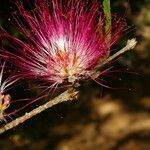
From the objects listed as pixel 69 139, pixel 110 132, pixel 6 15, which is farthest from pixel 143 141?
pixel 6 15

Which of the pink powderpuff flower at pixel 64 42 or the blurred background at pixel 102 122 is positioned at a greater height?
the pink powderpuff flower at pixel 64 42

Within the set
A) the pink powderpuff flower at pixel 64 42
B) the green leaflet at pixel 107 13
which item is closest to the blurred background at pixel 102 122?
the pink powderpuff flower at pixel 64 42

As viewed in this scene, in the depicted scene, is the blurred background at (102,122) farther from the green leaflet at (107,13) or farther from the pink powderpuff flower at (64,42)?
the green leaflet at (107,13)

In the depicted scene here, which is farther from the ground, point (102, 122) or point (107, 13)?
point (107, 13)

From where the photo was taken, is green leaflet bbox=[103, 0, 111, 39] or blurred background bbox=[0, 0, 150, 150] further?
blurred background bbox=[0, 0, 150, 150]

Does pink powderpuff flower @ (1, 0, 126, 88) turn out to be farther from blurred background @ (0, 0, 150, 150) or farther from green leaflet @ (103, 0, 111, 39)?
blurred background @ (0, 0, 150, 150)

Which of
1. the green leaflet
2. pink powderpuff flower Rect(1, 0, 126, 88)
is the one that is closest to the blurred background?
pink powderpuff flower Rect(1, 0, 126, 88)

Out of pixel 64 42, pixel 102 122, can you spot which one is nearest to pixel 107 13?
pixel 64 42

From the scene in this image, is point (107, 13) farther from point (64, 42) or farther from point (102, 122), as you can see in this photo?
point (102, 122)
